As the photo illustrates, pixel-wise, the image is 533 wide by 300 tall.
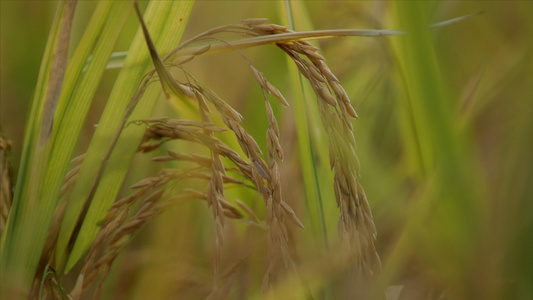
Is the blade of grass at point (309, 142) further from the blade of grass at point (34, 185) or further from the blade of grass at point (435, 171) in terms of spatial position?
the blade of grass at point (34, 185)

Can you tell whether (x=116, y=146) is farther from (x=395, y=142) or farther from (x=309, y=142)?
(x=395, y=142)

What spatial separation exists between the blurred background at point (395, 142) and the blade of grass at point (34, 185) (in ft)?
0.34

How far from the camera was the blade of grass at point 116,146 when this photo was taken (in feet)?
1.59

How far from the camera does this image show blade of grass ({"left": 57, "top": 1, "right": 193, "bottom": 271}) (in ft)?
1.59

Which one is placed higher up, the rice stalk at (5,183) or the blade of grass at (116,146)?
the blade of grass at (116,146)

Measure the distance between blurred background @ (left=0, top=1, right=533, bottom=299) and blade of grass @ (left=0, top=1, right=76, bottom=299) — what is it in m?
0.10

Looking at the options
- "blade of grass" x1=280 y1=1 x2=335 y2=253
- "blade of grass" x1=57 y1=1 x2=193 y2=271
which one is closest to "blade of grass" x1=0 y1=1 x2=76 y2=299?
"blade of grass" x1=57 y1=1 x2=193 y2=271

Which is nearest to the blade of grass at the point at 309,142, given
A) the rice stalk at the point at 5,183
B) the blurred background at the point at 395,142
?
Answer: the blurred background at the point at 395,142

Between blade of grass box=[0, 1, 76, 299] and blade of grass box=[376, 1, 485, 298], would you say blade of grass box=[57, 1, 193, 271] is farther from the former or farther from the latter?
blade of grass box=[376, 1, 485, 298]

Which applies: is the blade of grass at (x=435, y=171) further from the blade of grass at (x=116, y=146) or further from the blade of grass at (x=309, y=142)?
the blade of grass at (x=116, y=146)

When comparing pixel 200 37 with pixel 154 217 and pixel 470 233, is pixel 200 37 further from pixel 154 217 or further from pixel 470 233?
pixel 470 233

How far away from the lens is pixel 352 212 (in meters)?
0.44

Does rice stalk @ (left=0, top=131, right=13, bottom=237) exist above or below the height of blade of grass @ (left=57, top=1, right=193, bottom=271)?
below

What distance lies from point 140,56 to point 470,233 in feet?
Answer: 1.25
